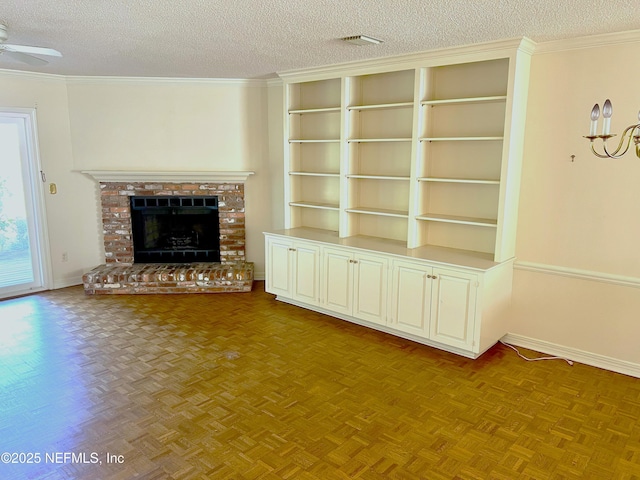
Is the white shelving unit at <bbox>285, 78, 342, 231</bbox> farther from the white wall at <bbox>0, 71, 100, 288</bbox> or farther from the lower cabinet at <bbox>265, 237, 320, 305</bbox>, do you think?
the white wall at <bbox>0, 71, 100, 288</bbox>

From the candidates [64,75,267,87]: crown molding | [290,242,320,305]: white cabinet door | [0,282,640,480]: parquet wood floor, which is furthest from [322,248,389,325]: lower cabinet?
[64,75,267,87]: crown molding

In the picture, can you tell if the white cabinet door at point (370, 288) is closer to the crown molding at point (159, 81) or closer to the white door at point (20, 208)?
the crown molding at point (159, 81)

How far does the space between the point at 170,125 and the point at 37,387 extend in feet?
11.6

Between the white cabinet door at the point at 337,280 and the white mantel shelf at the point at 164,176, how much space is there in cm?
181

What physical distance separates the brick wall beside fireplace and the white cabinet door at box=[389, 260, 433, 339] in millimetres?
2559

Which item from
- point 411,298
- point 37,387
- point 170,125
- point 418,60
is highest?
point 418,60

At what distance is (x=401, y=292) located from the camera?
165 inches

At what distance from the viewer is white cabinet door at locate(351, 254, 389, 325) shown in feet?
14.1

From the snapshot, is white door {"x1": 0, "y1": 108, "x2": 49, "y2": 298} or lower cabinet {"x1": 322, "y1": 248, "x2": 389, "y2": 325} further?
white door {"x1": 0, "y1": 108, "x2": 49, "y2": 298}

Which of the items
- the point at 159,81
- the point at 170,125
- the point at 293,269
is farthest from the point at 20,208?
the point at 293,269

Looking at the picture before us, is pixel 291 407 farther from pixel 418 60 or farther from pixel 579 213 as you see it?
pixel 418 60

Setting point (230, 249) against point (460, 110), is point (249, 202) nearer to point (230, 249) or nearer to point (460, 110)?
point (230, 249)

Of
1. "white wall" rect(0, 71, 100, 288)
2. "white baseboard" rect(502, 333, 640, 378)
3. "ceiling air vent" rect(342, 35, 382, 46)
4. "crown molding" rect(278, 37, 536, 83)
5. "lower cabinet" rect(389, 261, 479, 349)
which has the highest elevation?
"ceiling air vent" rect(342, 35, 382, 46)

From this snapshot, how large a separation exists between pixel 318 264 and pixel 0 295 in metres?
3.78
